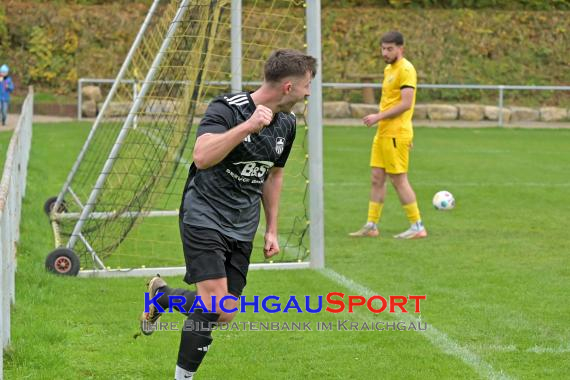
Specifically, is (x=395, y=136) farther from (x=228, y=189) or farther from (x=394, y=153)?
(x=228, y=189)

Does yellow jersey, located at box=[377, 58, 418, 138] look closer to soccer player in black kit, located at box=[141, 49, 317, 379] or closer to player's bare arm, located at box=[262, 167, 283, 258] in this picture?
player's bare arm, located at box=[262, 167, 283, 258]

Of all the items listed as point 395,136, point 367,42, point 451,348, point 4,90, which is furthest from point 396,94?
point 367,42

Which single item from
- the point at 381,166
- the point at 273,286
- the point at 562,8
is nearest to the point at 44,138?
the point at 381,166

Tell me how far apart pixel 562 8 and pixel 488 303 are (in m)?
31.6

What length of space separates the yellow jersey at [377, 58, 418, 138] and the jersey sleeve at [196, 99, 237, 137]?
228 inches

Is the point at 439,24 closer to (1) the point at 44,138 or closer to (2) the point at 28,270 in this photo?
(1) the point at 44,138

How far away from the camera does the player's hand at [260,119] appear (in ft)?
18.0

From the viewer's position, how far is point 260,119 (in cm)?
549

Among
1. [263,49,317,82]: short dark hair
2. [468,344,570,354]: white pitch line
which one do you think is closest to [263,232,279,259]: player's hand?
[263,49,317,82]: short dark hair

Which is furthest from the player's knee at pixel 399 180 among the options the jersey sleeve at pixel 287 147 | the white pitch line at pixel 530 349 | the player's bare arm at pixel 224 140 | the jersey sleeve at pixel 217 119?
the player's bare arm at pixel 224 140

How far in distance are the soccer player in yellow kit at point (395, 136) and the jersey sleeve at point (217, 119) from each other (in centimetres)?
559

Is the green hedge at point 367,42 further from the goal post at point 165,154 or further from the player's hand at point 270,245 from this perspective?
the player's hand at point 270,245

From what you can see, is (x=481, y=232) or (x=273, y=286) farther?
(x=481, y=232)

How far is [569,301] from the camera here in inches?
332
